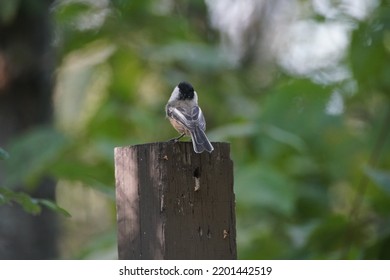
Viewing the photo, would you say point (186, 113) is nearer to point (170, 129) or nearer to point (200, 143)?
point (200, 143)

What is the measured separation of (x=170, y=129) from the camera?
7.66 metres

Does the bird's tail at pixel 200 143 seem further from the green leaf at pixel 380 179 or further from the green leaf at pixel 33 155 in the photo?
the green leaf at pixel 33 155

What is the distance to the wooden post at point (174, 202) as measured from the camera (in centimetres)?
302

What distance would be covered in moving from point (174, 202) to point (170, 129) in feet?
15.2

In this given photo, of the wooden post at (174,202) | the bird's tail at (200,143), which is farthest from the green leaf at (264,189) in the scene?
the wooden post at (174,202)

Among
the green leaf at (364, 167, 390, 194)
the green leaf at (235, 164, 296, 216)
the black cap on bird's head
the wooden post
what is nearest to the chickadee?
the black cap on bird's head

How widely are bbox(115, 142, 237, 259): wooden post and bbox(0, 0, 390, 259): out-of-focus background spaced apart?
1.93m

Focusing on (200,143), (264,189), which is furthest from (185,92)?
(264,189)

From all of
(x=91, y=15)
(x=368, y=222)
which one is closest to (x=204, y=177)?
(x=368, y=222)

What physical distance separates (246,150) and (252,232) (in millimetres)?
851

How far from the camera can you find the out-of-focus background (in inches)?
218

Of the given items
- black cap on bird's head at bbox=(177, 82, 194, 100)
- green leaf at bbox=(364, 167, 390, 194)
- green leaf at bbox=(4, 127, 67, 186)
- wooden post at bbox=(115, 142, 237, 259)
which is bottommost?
wooden post at bbox=(115, 142, 237, 259)

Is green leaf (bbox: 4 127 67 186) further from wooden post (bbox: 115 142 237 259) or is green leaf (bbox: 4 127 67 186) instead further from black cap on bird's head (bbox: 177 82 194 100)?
wooden post (bbox: 115 142 237 259)

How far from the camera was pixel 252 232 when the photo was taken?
595cm
